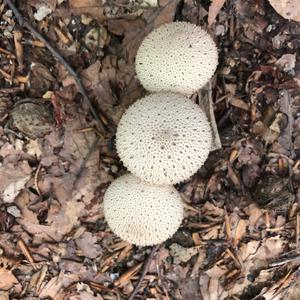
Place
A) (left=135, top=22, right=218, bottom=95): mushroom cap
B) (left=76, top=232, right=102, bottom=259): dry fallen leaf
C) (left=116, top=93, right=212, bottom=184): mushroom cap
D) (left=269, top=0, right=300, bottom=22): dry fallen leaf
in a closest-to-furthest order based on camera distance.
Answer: (left=116, top=93, right=212, bottom=184): mushroom cap → (left=135, top=22, right=218, bottom=95): mushroom cap → (left=269, top=0, right=300, bottom=22): dry fallen leaf → (left=76, top=232, right=102, bottom=259): dry fallen leaf

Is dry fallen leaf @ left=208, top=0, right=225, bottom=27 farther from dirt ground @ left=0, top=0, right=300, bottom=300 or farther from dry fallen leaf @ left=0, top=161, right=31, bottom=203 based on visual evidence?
dry fallen leaf @ left=0, top=161, right=31, bottom=203

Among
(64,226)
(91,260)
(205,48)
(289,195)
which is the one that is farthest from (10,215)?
(289,195)

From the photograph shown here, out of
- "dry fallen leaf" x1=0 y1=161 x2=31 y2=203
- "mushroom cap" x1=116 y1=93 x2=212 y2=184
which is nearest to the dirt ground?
"dry fallen leaf" x1=0 y1=161 x2=31 y2=203

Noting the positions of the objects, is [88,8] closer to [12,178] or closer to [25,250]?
[12,178]

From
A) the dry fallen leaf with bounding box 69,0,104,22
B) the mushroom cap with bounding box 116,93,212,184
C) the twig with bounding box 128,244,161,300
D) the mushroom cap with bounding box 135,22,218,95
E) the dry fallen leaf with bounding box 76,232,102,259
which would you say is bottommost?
the twig with bounding box 128,244,161,300

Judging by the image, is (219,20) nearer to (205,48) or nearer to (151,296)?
(205,48)

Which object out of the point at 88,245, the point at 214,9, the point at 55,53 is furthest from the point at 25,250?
the point at 214,9
